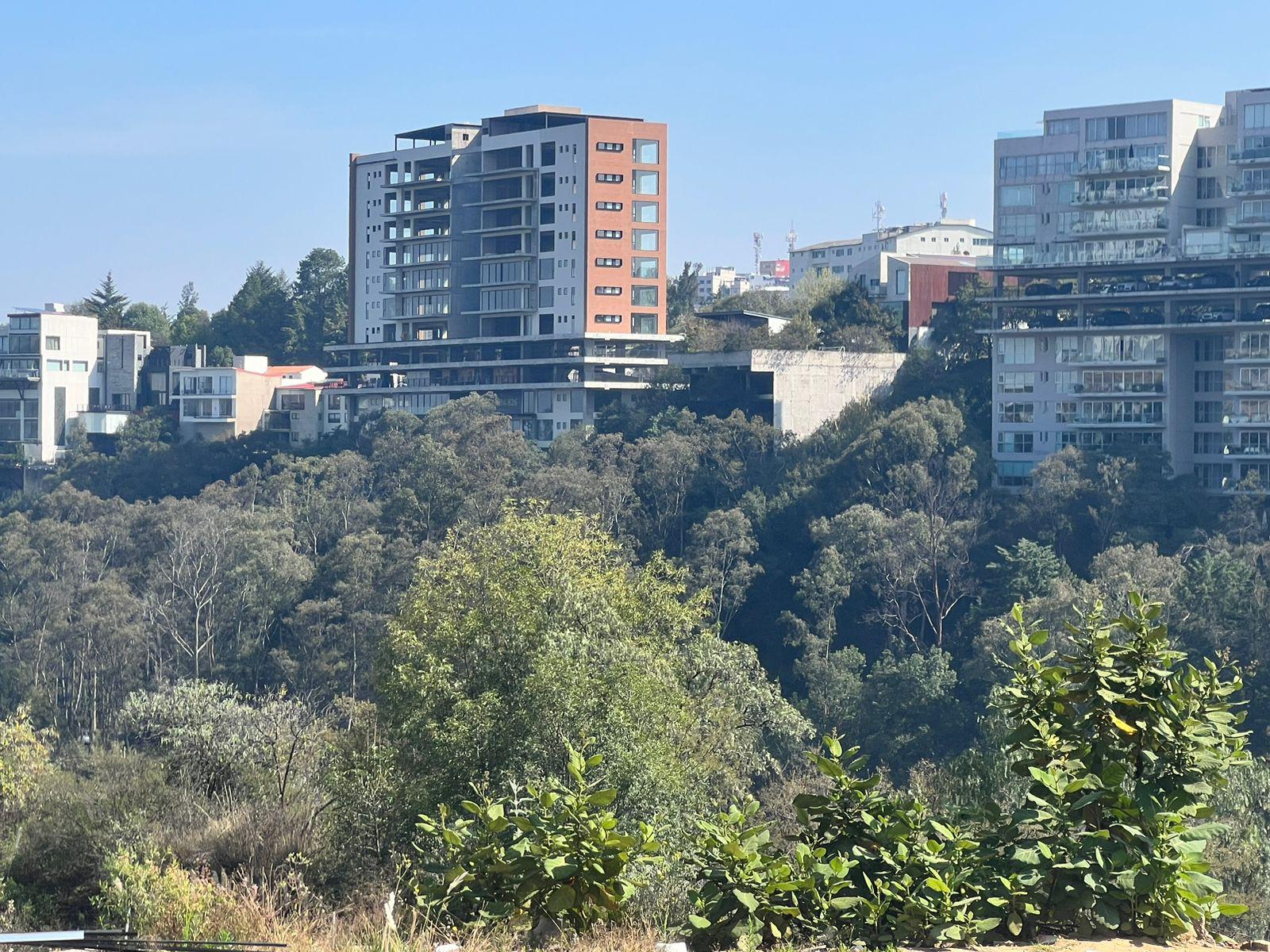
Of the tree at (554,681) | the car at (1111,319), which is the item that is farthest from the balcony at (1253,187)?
the tree at (554,681)

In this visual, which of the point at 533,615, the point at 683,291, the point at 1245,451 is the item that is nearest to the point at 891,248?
the point at 683,291

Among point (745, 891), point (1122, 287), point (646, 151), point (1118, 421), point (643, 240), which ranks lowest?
point (745, 891)

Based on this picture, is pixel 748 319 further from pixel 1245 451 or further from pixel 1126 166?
pixel 1245 451

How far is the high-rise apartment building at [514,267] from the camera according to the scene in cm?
8588

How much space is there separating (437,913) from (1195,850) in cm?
452

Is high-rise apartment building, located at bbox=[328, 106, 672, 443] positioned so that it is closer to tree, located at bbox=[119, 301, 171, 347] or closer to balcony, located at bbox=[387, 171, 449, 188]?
balcony, located at bbox=[387, 171, 449, 188]

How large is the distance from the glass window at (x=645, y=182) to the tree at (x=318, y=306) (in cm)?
3076

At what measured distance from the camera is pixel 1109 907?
9.91 metres

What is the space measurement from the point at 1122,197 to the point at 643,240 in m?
24.9

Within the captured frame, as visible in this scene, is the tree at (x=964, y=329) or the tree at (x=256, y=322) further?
the tree at (x=256, y=322)

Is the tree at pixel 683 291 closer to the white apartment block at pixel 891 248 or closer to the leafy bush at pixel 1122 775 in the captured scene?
the white apartment block at pixel 891 248

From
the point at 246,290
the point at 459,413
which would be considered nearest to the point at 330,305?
the point at 246,290

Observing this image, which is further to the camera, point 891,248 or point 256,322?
point 891,248

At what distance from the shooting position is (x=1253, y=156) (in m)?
69.2
